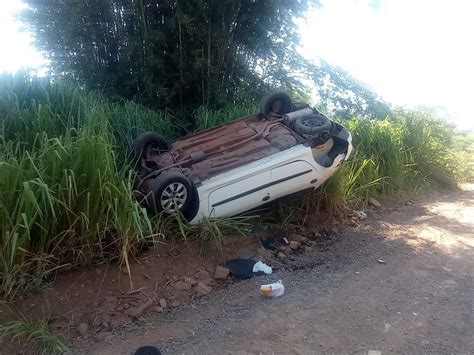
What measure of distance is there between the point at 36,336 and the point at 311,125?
3538mm

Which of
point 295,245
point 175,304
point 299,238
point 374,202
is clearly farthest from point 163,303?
point 374,202

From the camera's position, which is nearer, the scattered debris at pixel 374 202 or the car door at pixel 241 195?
the car door at pixel 241 195

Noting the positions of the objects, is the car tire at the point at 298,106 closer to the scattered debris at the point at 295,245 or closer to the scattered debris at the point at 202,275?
the scattered debris at the point at 295,245

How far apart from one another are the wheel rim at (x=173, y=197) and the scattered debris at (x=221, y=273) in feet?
2.19

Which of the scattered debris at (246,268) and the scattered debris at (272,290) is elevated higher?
the scattered debris at (246,268)

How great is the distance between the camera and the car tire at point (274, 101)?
579cm

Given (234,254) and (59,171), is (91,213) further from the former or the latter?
(234,254)

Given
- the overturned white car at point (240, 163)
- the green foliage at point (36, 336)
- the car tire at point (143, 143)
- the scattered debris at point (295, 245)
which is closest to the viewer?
the green foliage at point (36, 336)

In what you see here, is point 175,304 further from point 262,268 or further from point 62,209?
point 62,209

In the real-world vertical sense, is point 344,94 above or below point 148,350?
above

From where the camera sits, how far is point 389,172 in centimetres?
745

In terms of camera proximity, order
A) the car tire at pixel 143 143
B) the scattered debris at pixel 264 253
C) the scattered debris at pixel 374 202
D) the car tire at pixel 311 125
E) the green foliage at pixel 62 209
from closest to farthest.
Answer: the green foliage at pixel 62 209
the scattered debris at pixel 264 253
the car tire at pixel 143 143
the car tire at pixel 311 125
the scattered debris at pixel 374 202

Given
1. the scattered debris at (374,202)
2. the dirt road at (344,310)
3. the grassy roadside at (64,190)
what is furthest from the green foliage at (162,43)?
the dirt road at (344,310)

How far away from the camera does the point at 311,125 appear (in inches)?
210
